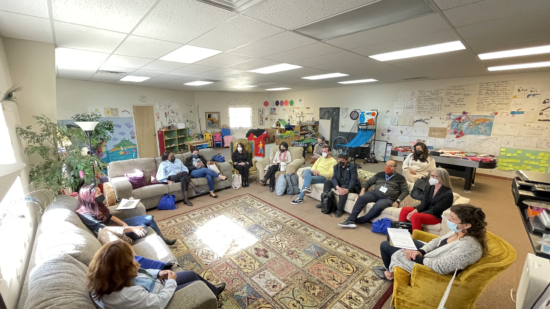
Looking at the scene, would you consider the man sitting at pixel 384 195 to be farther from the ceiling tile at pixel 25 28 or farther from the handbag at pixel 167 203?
the ceiling tile at pixel 25 28

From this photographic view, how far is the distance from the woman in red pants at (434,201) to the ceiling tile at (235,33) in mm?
2360

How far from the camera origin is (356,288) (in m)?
2.08

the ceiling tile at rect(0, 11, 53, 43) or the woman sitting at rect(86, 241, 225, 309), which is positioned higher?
the ceiling tile at rect(0, 11, 53, 43)

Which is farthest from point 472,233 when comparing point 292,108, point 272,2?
point 292,108

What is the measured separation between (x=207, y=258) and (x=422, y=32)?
3297 millimetres

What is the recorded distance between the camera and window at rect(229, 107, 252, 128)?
9633mm

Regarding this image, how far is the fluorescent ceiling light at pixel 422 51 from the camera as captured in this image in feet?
8.46

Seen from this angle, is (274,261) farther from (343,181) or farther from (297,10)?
(297,10)

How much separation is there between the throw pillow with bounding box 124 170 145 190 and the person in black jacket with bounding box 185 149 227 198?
86 cm

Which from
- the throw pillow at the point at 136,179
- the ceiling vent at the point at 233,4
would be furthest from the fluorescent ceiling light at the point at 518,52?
the throw pillow at the point at 136,179

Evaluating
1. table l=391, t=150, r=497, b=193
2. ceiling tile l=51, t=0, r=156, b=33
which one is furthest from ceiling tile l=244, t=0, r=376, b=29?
table l=391, t=150, r=497, b=193

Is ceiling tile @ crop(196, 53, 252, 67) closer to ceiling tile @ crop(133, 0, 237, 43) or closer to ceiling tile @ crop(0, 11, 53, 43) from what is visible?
ceiling tile @ crop(133, 0, 237, 43)

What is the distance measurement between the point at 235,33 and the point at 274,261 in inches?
96.8

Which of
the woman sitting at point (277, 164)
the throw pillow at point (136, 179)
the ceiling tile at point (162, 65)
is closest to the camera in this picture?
the ceiling tile at point (162, 65)
